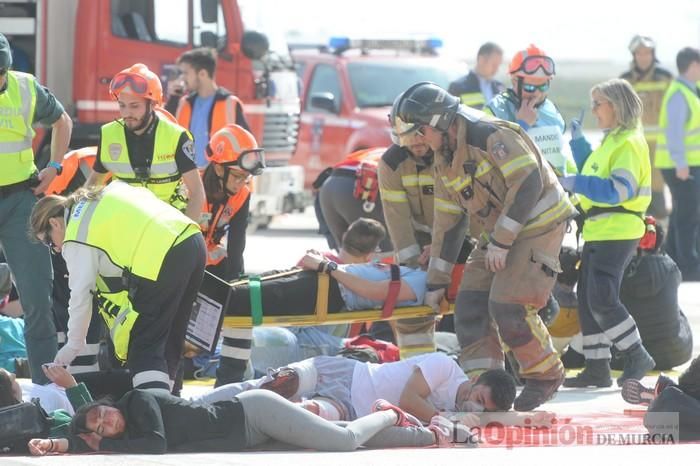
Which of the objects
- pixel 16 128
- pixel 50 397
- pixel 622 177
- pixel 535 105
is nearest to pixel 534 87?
pixel 535 105

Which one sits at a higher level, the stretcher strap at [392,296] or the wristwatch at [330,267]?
the wristwatch at [330,267]

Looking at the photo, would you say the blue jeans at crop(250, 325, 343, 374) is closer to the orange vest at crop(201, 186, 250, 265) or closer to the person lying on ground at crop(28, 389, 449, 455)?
the orange vest at crop(201, 186, 250, 265)

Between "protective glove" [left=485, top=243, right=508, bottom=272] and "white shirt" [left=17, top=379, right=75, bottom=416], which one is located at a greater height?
"protective glove" [left=485, top=243, right=508, bottom=272]

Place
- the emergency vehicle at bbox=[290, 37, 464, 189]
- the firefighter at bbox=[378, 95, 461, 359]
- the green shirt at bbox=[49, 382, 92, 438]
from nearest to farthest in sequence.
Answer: the green shirt at bbox=[49, 382, 92, 438] < the firefighter at bbox=[378, 95, 461, 359] < the emergency vehicle at bbox=[290, 37, 464, 189]

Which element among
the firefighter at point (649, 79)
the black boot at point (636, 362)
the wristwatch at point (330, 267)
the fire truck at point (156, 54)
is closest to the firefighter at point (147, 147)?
the wristwatch at point (330, 267)

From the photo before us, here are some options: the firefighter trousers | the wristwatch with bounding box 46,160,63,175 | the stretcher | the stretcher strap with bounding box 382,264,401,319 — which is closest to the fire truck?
the wristwatch with bounding box 46,160,63,175

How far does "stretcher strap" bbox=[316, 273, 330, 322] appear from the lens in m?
7.96

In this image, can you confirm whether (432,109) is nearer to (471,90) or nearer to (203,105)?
(203,105)

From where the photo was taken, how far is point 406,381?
7.20 metres

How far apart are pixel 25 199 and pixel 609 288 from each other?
3113 mm

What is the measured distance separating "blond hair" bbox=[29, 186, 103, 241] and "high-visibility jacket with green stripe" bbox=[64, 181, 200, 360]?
0.03 meters

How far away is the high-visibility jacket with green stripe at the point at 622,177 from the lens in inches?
343

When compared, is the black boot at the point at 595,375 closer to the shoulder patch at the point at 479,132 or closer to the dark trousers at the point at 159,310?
the shoulder patch at the point at 479,132

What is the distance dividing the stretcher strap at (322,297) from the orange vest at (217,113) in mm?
3253
